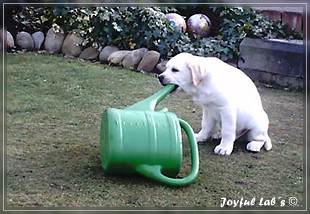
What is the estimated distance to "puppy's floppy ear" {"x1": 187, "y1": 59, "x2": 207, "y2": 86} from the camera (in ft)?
6.51

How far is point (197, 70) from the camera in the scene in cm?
198

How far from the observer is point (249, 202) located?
5.47 feet

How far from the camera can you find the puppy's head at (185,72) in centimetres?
199

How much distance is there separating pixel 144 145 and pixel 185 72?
0.41m

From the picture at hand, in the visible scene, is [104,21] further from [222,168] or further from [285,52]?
[222,168]

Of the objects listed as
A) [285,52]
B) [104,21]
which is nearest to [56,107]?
[104,21]

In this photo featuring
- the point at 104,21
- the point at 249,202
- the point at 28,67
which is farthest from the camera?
the point at 104,21

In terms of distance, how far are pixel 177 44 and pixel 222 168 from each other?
1.23 meters

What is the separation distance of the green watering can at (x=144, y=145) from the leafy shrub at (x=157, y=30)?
1112 millimetres

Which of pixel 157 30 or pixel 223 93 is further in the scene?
pixel 157 30

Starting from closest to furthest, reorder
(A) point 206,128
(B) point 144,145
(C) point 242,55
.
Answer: (B) point 144,145
(A) point 206,128
(C) point 242,55

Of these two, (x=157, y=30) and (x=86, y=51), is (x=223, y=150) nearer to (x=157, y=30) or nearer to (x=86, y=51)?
(x=157, y=30)

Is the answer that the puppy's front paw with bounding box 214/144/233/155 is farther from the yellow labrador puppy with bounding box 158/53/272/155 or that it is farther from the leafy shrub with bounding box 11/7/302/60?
the leafy shrub with bounding box 11/7/302/60

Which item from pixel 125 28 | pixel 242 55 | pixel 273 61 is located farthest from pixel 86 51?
pixel 273 61
